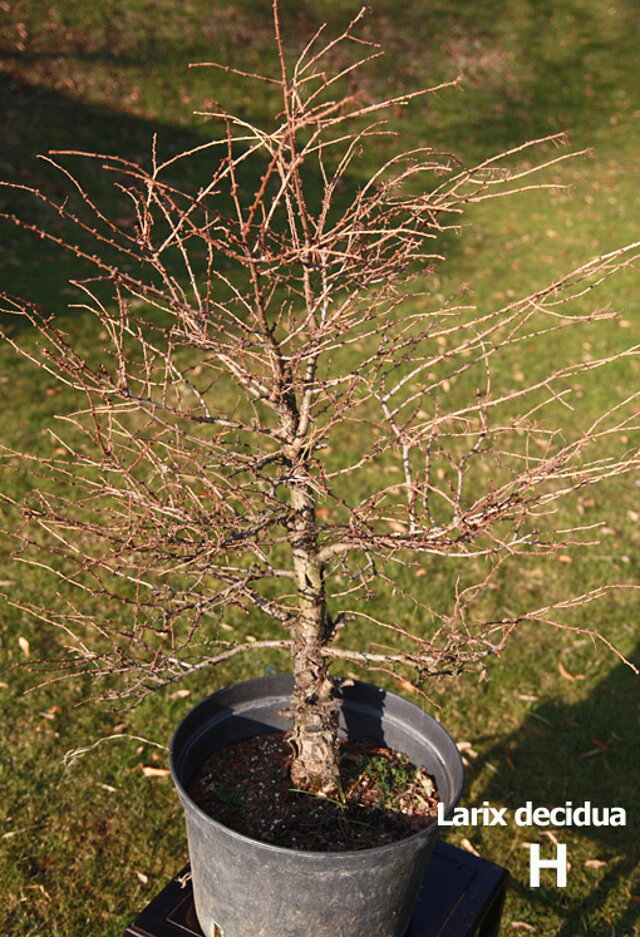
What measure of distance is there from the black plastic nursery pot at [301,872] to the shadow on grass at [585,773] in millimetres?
1373

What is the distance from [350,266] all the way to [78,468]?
4.35m

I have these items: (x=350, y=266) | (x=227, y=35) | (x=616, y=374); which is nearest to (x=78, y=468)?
(x=350, y=266)

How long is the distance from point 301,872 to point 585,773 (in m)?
2.42

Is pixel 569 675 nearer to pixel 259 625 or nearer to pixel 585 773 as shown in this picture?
pixel 585 773

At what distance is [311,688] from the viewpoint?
2.76m

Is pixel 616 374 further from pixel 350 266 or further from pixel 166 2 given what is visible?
pixel 166 2

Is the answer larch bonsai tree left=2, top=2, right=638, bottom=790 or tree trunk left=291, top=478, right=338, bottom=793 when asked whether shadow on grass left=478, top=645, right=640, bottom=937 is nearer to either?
larch bonsai tree left=2, top=2, right=638, bottom=790

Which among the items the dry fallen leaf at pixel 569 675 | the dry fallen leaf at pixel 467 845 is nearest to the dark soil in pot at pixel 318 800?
the dry fallen leaf at pixel 467 845

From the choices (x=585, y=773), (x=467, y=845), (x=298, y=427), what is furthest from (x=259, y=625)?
(x=298, y=427)

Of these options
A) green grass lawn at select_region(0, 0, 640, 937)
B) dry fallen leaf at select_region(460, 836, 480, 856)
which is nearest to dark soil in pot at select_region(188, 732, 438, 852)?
green grass lawn at select_region(0, 0, 640, 937)

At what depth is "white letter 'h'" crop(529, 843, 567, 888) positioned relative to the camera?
3.76m

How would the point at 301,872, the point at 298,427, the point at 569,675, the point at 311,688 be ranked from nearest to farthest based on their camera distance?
the point at 301,872, the point at 298,427, the point at 311,688, the point at 569,675

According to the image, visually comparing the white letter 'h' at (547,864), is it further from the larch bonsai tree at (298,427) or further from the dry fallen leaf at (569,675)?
the larch bonsai tree at (298,427)

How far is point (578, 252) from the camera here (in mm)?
11727
